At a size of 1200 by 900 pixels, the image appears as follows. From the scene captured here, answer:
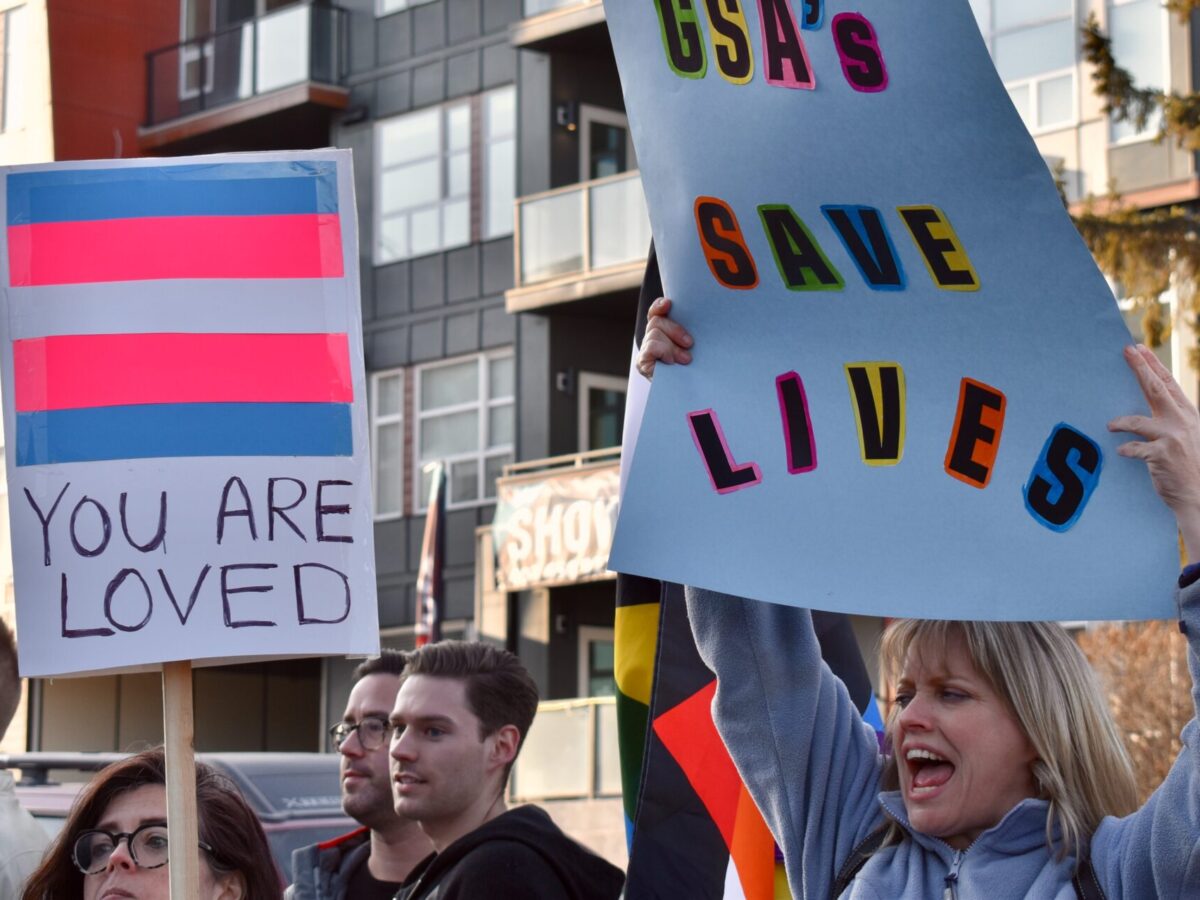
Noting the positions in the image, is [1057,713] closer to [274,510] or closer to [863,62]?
[863,62]

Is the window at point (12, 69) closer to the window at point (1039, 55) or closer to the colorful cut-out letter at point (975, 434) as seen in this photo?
the window at point (1039, 55)

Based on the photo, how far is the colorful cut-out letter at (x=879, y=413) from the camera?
10.9 ft

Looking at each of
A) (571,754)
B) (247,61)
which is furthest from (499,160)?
(571,754)

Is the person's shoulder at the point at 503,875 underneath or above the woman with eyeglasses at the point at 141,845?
underneath

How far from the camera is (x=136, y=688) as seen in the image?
92.6 ft

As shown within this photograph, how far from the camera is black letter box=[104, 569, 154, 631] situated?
149 inches

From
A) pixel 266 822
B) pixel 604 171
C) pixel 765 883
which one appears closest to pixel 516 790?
pixel 604 171

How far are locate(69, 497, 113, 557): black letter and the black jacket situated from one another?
1.31 metres

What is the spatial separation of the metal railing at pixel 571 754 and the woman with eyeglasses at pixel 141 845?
17.5 meters

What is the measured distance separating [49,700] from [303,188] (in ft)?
83.5

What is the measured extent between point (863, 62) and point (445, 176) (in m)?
23.7

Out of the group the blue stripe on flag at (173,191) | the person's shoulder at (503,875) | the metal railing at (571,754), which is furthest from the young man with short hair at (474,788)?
the metal railing at (571,754)

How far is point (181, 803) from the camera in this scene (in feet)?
12.1

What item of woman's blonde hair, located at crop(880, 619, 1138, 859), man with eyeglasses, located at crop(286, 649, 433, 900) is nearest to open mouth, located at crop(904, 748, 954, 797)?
woman's blonde hair, located at crop(880, 619, 1138, 859)
